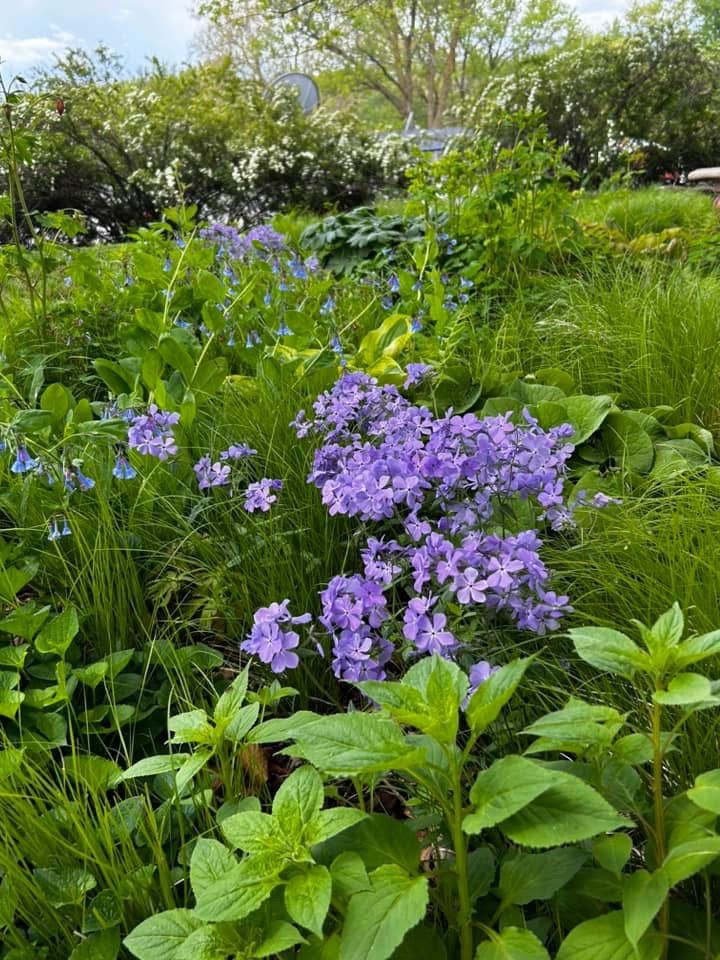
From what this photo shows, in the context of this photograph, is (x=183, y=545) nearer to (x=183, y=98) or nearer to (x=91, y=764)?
(x=91, y=764)

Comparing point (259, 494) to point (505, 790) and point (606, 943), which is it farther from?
point (606, 943)

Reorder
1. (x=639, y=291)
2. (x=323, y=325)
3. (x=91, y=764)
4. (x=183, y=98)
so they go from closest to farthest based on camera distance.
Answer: (x=91, y=764), (x=323, y=325), (x=639, y=291), (x=183, y=98)

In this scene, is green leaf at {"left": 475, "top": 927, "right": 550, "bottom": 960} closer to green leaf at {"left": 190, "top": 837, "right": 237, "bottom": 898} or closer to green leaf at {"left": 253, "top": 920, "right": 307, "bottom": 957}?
green leaf at {"left": 253, "top": 920, "right": 307, "bottom": 957}

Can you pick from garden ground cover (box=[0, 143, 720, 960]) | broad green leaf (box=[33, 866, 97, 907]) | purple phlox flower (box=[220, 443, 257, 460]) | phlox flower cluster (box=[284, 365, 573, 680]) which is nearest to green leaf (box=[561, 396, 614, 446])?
garden ground cover (box=[0, 143, 720, 960])

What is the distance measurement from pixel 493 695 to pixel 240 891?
337 millimetres

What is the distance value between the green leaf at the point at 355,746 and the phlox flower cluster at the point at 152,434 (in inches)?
37.1

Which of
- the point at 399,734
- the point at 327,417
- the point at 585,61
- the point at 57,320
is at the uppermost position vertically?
the point at 585,61

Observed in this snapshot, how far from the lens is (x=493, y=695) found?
0.78 meters

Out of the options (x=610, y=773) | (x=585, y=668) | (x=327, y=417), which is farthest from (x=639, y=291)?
(x=610, y=773)

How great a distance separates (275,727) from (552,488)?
0.61 meters

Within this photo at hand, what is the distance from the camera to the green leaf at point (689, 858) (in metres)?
0.68

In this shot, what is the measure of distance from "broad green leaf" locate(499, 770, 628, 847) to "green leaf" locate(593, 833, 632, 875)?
0.14 feet

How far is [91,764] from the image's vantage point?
1.16 m

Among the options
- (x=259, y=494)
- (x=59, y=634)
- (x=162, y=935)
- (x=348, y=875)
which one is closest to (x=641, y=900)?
(x=348, y=875)
